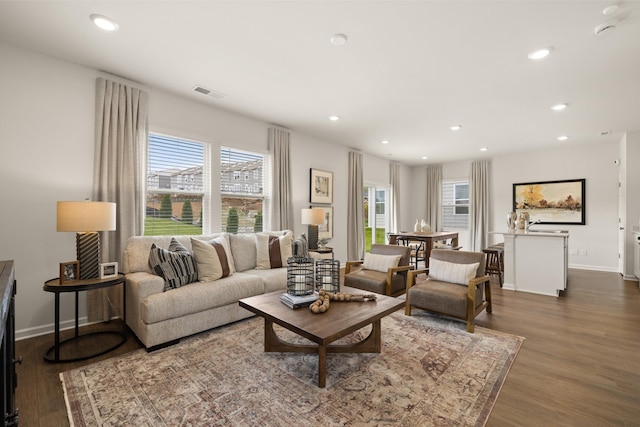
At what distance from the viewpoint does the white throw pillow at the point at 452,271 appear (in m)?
3.16

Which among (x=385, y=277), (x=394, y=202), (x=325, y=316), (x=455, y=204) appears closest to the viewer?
(x=325, y=316)

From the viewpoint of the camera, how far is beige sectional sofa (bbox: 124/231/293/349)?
2.48 meters

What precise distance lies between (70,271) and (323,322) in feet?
7.47

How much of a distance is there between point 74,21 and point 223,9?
1.26 m

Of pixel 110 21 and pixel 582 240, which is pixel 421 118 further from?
pixel 582 240

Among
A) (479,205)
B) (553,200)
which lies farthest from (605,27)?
(479,205)

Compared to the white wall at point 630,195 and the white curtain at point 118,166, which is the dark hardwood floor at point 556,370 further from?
the white wall at point 630,195

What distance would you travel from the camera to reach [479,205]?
749 centimetres

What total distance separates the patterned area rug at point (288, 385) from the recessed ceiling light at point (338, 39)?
2.68 meters

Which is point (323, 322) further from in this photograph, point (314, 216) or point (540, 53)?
point (540, 53)

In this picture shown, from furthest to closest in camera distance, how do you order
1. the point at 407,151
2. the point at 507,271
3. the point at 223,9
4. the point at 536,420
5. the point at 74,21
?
the point at 407,151
the point at 507,271
the point at 74,21
the point at 223,9
the point at 536,420

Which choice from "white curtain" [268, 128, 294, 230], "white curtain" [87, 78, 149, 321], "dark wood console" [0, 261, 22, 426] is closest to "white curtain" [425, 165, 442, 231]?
"white curtain" [268, 128, 294, 230]

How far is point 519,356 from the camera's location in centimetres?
241

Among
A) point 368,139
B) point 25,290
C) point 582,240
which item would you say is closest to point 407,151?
point 368,139
